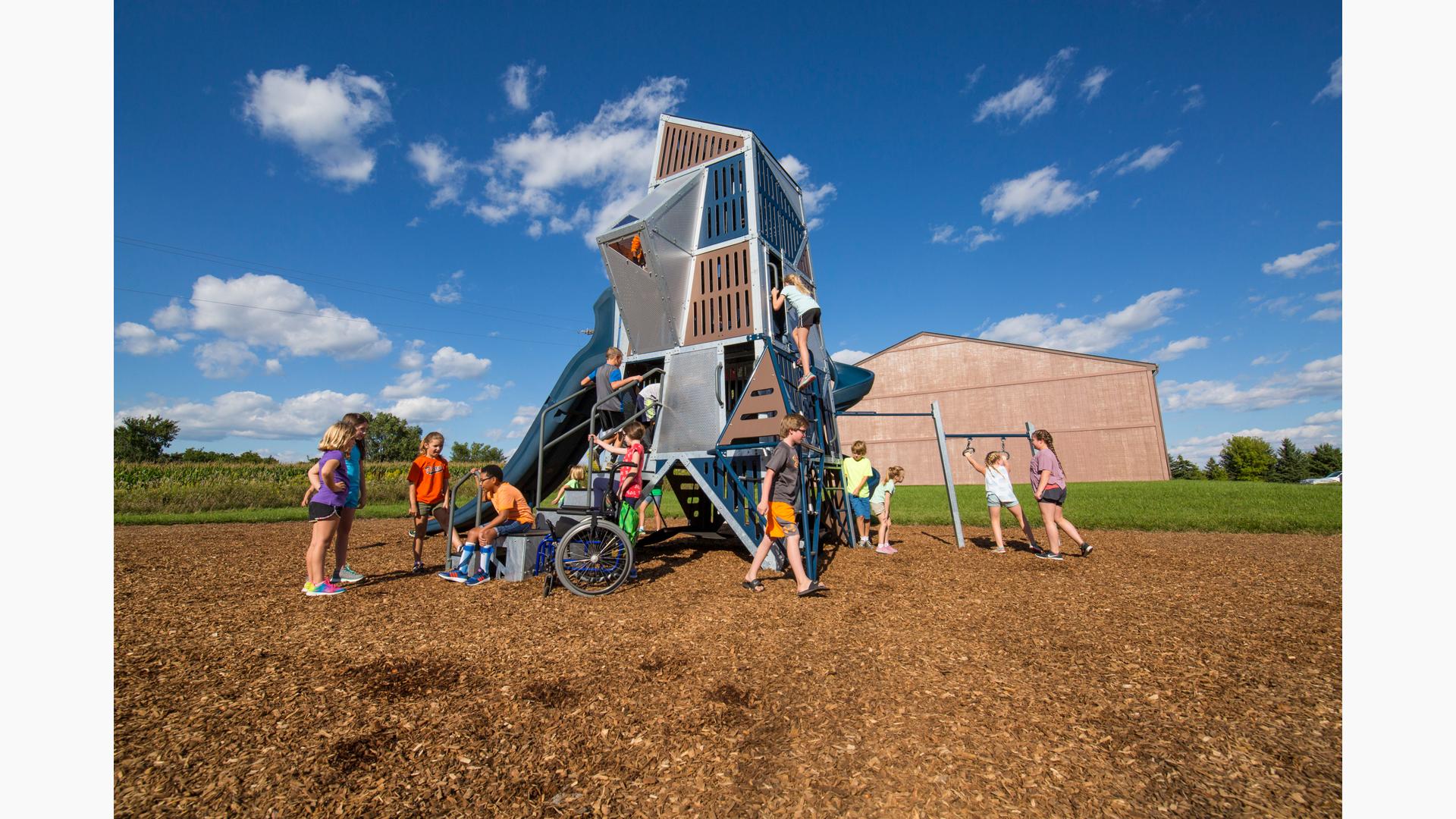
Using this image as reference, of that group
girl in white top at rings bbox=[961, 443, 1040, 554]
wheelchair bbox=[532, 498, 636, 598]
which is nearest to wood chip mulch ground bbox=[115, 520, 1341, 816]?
wheelchair bbox=[532, 498, 636, 598]

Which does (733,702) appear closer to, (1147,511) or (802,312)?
(802,312)

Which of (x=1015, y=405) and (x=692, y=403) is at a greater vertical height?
(x=1015, y=405)

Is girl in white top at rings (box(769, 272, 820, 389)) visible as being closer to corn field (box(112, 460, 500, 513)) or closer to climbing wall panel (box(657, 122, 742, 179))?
climbing wall panel (box(657, 122, 742, 179))

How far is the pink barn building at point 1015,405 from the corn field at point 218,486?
27.3 metres

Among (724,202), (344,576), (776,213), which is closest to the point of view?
(344,576)

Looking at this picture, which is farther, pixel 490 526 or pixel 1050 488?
pixel 1050 488

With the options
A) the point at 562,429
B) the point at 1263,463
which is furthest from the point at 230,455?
the point at 1263,463

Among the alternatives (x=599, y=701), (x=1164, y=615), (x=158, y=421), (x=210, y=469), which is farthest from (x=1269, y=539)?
(x=158, y=421)

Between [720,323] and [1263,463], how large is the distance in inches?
4420

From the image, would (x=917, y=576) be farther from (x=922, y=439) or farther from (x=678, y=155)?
(x=922, y=439)

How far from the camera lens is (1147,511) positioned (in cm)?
1530

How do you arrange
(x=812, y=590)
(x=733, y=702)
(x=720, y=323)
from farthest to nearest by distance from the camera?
(x=720, y=323)
(x=812, y=590)
(x=733, y=702)

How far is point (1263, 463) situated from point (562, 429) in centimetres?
11338

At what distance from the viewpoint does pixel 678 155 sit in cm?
990
